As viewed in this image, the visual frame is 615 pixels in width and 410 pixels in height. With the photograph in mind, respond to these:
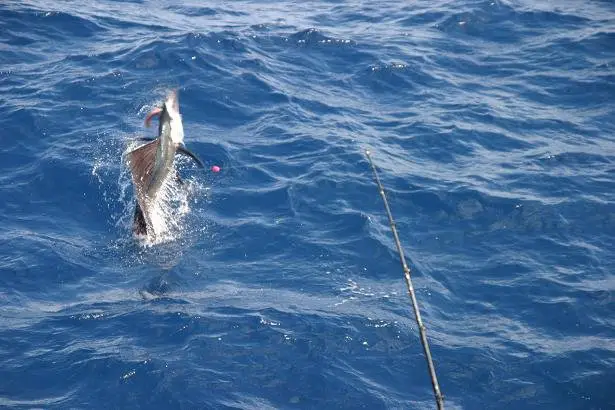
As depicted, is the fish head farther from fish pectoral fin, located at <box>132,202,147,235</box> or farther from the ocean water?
the ocean water

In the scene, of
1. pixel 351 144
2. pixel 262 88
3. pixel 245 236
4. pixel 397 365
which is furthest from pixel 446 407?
pixel 262 88

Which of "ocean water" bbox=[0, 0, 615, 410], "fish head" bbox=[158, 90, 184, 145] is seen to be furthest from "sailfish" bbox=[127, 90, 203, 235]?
"ocean water" bbox=[0, 0, 615, 410]

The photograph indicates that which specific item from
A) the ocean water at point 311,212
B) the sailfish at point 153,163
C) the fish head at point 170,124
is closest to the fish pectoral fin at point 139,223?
the sailfish at point 153,163

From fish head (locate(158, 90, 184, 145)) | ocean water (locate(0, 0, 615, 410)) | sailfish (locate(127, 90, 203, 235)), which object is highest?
fish head (locate(158, 90, 184, 145))

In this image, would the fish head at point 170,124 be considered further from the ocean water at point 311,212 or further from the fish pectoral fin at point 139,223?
the ocean water at point 311,212

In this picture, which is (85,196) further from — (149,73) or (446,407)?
(446,407)

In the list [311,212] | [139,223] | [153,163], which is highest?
[153,163]

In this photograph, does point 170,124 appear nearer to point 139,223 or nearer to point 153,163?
point 153,163

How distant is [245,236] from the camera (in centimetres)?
1198

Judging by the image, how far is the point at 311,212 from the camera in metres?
12.6

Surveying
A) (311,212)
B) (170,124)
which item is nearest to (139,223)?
(170,124)

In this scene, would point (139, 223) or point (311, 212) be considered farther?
point (311, 212)

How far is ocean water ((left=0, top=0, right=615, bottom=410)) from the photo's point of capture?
30.8 ft

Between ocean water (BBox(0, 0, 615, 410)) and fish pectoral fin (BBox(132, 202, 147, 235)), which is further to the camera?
fish pectoral fin (BBox(132, 202, 147, 235))
